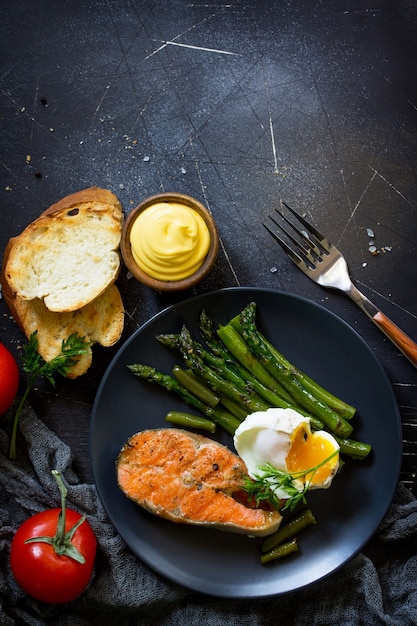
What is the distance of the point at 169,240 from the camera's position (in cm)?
375

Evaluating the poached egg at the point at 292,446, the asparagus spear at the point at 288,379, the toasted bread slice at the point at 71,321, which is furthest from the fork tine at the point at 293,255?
the toasted bread slice at the point at 71,321

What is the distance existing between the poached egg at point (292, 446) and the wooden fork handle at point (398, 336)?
642 millimetres

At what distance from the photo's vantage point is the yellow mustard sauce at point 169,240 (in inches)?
148

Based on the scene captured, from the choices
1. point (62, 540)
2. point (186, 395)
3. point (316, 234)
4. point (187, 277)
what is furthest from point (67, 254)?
point (62, 540)

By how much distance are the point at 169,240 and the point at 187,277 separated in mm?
233

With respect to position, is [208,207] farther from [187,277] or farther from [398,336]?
[398,336]

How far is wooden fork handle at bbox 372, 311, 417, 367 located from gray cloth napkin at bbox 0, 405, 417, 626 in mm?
731

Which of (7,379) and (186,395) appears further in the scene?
(186,395)

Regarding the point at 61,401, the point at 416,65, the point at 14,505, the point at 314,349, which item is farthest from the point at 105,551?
the point at 416,65

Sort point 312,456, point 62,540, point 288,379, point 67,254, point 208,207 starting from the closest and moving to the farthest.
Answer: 1. point 62,540
2. point 312,456
3. point 288,379
4. point 67,254
5. point 208,207

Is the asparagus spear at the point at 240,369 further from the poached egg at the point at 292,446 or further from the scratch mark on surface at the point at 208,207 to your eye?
the scratch mark on surface at the point at 208,207

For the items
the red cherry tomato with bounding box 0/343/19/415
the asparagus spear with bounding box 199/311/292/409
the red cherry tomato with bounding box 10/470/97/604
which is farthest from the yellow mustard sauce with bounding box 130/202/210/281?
the red cherry tomato with bounding box 10/470/97/604

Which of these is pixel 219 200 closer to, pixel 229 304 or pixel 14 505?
pixel 229 304

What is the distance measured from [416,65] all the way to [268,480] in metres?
2.50
